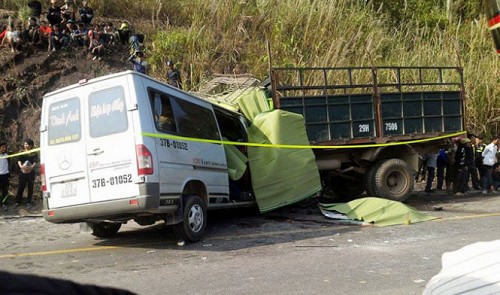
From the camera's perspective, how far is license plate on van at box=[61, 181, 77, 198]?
740 centimetres

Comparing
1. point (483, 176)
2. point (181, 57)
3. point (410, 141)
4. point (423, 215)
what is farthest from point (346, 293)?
point (181, 57)

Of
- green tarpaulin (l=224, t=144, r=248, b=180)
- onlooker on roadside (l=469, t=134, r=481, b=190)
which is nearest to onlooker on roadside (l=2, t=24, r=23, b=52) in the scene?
green tarpaulin (l=224, t=144, r=248, b=180)

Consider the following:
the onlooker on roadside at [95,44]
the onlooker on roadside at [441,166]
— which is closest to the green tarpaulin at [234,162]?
the onlooker on roadside at [441,166]

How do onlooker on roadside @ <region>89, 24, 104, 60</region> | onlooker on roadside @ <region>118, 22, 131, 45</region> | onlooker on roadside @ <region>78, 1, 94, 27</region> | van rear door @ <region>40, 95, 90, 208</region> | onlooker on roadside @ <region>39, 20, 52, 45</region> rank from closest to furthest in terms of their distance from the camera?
van rear door @ <region>40, 95, 90, 208</region>
onlooker on roadside @ <region>39, 20, 52, 45</region>
onlooker on roadside @ <region>89, 24, 104, 60</region>
onlooker on roadside @ <region>78, 1, 94, 27</region>
onlooker on roadside @ <region>118, 22, 131, 45</region>

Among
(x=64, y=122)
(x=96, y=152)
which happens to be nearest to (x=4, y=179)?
(x=64, y=122)

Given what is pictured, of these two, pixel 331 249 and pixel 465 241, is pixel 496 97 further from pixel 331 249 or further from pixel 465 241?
pixel 331 249

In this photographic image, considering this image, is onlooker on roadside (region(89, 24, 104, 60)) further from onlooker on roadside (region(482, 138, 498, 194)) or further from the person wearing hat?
onlooker on roadside (region(482, 138, 498, 194))

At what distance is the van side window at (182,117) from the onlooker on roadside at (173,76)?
678 centimetres

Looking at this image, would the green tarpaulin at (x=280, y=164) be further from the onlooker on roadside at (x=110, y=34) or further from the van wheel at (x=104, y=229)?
the onlooker on roadside at (x=110, y=34)

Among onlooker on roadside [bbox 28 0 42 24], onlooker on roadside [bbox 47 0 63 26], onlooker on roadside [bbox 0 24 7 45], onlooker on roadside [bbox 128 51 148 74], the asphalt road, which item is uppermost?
onlooker on roadside [bbox 28 0 42 24]

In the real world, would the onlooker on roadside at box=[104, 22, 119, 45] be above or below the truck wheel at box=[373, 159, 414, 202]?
above

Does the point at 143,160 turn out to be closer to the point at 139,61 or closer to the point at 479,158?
the point at 139,61

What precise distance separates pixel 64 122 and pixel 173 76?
7.94 meters

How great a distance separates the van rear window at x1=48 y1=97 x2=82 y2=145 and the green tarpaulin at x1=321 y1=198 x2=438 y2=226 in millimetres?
4702
